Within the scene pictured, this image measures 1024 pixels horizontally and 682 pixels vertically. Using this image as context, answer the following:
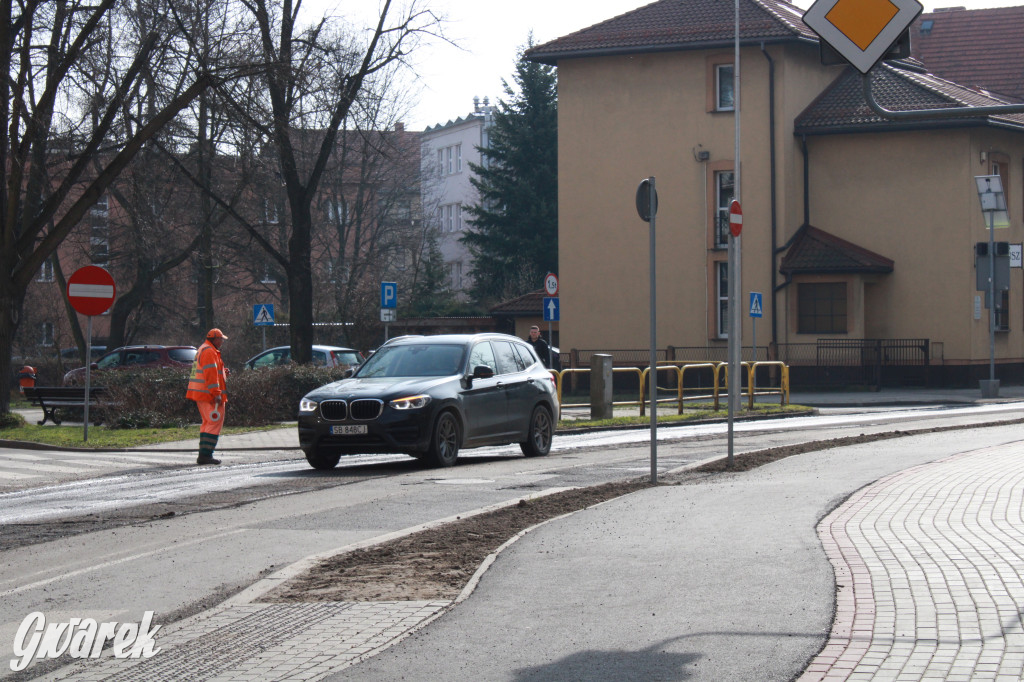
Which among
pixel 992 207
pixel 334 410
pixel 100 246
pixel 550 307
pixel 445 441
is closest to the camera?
pixel 334 410

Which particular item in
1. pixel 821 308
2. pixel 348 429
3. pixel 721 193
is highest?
pixel 721 193

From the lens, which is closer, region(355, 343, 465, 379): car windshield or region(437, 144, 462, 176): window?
region(355, 343, 465, 379): car windshield

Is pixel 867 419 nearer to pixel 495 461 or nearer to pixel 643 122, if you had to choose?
pixel 495 461

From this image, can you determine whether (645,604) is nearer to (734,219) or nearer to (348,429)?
(348,429)

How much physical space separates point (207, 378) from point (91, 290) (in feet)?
13.2

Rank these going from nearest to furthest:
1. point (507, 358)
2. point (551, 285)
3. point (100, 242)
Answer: point (507, 358) → point (551, 285) → point (100, 242)

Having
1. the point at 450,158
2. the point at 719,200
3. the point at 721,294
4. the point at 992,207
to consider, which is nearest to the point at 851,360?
the point at 721,294

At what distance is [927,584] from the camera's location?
23.5ft

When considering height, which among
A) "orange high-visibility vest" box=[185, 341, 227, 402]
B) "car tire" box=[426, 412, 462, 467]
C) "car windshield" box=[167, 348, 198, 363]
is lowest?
"car tire" box=[426, 412, 462, 467]

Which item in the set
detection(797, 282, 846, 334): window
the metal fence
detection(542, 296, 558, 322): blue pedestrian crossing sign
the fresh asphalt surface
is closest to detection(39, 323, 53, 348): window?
the metal fence

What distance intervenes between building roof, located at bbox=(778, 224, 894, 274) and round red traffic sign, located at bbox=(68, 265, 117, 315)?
80.5 feet

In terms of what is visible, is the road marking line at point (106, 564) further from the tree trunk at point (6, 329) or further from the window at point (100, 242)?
the window at point (100, 242)

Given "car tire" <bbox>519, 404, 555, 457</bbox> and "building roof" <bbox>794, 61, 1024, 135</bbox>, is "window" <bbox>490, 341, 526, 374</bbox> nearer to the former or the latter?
"car tire" <bbox>519, 404, 555, 457</bbox>

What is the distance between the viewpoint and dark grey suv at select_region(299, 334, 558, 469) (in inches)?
610
